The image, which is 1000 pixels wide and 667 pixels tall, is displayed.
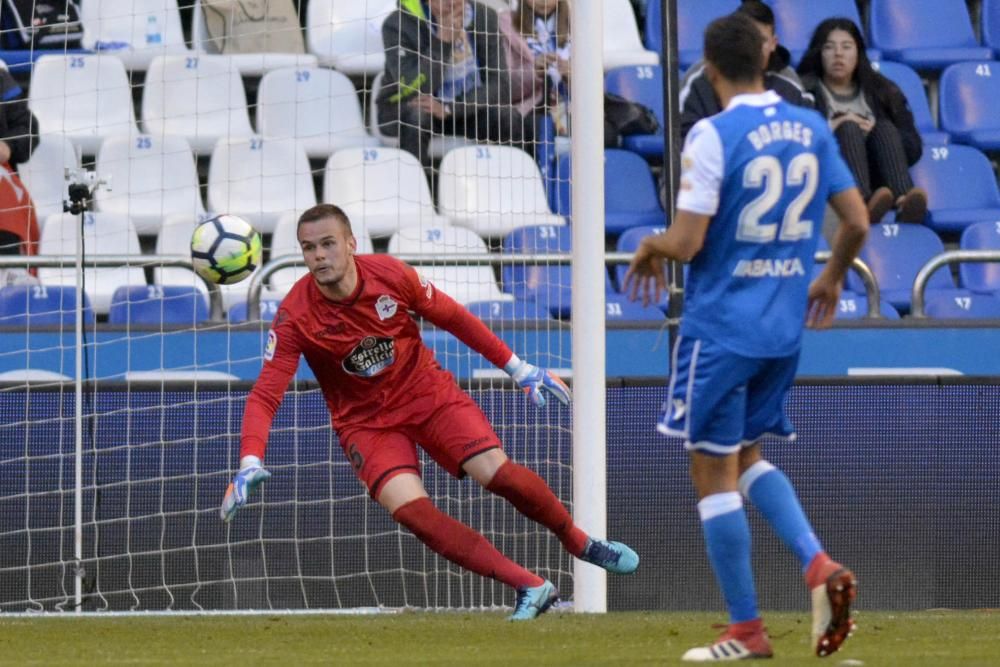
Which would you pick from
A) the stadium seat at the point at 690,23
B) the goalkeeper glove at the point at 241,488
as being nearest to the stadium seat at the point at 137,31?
the stadium seat at the point at 690,23

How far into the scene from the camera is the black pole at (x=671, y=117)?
848 centimetres

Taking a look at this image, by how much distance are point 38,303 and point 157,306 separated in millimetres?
629

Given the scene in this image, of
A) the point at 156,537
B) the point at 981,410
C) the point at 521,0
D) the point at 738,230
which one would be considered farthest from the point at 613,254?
the point at 738,230

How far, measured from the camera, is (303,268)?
980 cm

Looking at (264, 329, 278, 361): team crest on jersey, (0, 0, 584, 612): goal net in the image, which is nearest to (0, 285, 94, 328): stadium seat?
(0, 0, 584, 612): goal net

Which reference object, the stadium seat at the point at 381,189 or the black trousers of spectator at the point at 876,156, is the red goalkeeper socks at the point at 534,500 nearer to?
the stadium seat at the point at 381,189

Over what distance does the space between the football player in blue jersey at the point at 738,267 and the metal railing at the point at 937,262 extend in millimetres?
4058

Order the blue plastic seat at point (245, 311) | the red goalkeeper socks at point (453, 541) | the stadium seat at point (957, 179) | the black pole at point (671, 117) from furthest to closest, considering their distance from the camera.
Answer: the stadium seat at point (957, 179) < the blue plastic seat at point (245, 311) < the black pole at point (671, 117) < the red goalkeeper socks at point (453, 541)

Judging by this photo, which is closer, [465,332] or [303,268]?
[465,332]

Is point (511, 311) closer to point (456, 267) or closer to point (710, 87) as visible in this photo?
point (456, 267)

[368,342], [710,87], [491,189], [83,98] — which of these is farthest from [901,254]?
[83,98]

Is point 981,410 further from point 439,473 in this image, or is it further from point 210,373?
point 210,373

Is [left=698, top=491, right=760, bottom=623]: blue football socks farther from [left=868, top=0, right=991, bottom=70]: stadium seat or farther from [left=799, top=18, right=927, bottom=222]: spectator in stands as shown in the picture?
Result: [left=868, top=0, right=991, bottom=70]: stadium seat

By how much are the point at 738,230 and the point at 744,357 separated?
1.20 feet
